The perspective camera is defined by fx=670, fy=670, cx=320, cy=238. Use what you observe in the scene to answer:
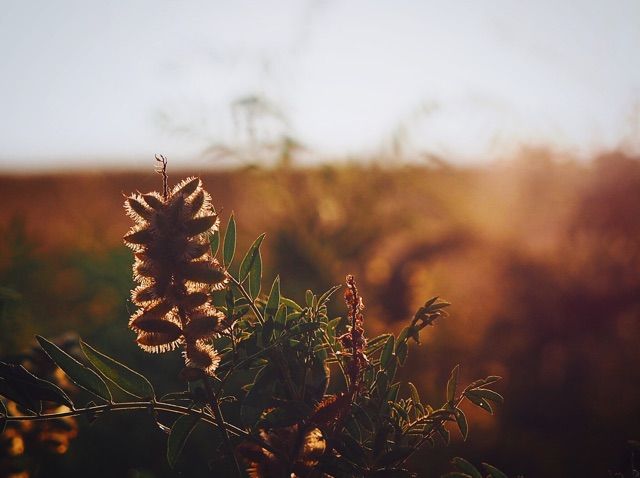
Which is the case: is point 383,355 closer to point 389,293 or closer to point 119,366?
point 119,366

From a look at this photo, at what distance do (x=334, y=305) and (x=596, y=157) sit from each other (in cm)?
116

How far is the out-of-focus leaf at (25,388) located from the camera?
0.48m

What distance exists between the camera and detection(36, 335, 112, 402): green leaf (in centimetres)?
48

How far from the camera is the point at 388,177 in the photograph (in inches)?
104

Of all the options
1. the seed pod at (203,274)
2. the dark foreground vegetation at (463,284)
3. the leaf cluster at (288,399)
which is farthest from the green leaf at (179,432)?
the dark foreground vegetation at (463,284)

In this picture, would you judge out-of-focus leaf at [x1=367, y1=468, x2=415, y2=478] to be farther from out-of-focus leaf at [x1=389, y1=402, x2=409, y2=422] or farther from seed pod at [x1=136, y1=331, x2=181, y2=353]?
seed pod at [x1=136, y1=331, x2=181, y2=353]

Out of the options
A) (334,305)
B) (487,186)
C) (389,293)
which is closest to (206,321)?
(334,305)

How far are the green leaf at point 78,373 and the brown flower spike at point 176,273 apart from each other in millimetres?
77

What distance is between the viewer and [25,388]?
0.49 m

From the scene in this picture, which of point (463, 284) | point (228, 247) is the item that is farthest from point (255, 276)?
point (463, 284)

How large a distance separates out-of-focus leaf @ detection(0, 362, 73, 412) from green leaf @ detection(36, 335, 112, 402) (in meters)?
0.02

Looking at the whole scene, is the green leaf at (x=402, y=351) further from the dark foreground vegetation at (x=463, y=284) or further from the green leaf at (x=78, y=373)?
the dark foreground vegetation at (x=463, y=284)

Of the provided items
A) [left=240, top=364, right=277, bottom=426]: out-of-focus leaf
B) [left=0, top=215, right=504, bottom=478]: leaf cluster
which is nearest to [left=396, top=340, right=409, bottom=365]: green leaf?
[left=0, top=215, right=504, bottom=478]: leaf cluster

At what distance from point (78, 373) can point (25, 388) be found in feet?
0.13
